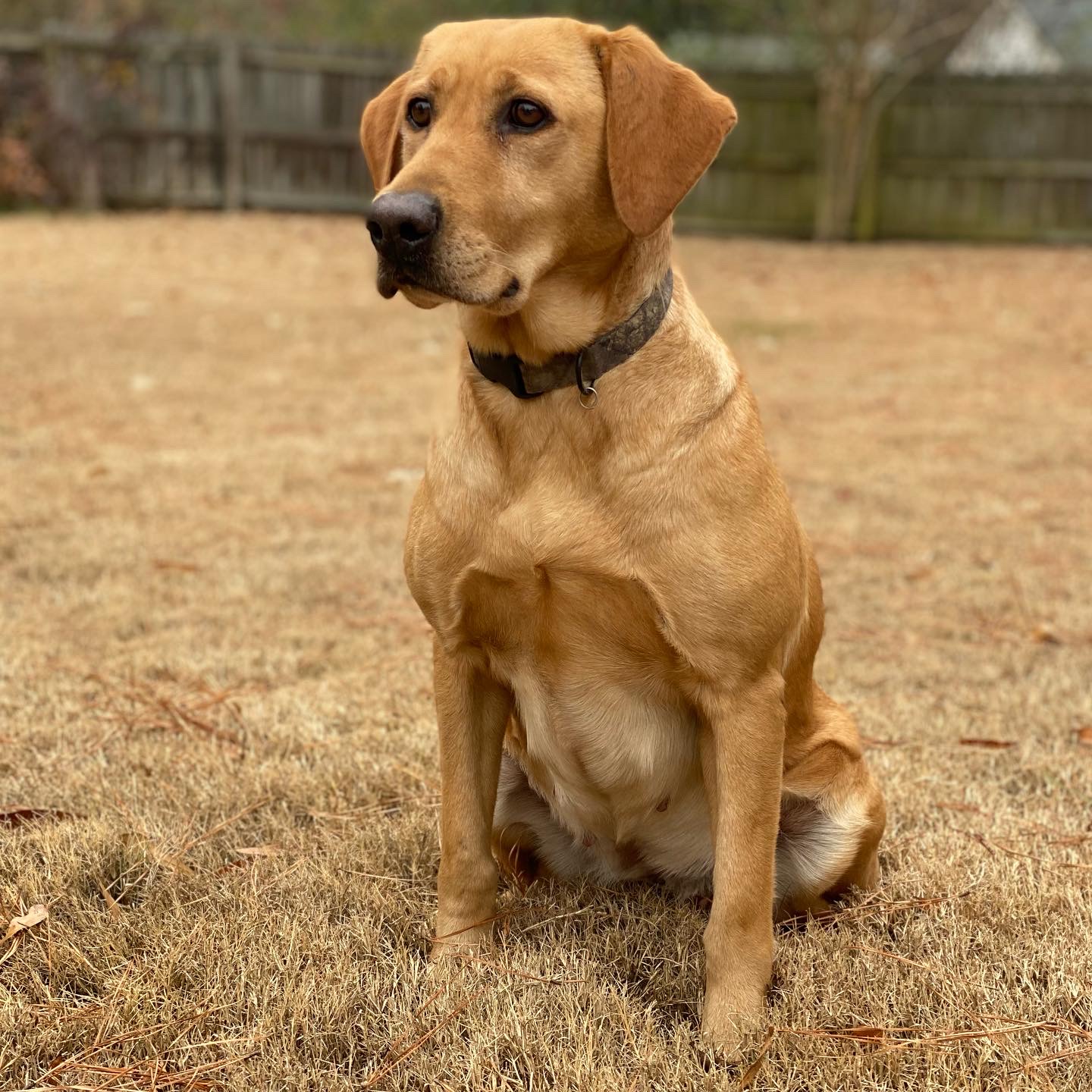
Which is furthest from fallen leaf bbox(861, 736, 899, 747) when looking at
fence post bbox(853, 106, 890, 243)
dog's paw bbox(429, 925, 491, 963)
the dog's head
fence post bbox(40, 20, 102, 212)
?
fence post bbox(40, 20, 102, 212)

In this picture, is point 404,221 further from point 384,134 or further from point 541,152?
point 384,134

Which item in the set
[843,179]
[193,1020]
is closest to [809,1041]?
[193,1020]

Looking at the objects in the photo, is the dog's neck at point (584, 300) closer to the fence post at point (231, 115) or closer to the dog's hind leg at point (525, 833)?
the dog's hind leg at point (525, 833)

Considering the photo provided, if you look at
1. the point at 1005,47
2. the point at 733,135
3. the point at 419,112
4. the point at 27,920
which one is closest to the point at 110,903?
the point at 27,920

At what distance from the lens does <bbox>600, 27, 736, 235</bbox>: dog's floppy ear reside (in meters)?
2.36

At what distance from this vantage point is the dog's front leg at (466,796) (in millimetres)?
2615

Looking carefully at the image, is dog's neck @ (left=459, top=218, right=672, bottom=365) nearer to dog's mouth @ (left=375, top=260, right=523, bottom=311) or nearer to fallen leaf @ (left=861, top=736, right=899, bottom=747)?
dog's mouth @ (left=375, top=260, right=523, bottom=311)

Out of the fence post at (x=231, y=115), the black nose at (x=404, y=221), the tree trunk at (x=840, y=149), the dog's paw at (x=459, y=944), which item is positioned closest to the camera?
the black nose at (x=404, y=221)

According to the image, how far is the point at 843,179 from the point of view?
17.2 metres

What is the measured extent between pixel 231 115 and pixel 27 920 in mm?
15833

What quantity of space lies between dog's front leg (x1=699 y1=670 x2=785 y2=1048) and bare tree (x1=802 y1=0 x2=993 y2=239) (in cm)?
1514

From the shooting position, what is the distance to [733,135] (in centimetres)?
1716

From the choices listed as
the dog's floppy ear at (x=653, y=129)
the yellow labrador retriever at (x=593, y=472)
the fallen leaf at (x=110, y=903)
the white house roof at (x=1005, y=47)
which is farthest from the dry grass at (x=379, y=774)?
the white house roof at (x=1005, y=47)

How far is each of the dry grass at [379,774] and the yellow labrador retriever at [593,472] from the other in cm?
23
